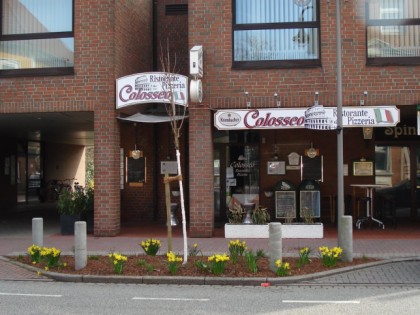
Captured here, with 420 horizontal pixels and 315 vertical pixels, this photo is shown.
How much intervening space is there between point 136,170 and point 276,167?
13.8 ft

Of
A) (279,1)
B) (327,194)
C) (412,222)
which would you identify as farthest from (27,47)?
(412,222)

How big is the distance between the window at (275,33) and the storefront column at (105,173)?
11.2ft

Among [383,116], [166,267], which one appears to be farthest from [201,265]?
[383,116]

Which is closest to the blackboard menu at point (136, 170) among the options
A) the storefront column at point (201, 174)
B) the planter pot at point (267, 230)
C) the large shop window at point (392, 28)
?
the storefront column at point (201, 174)

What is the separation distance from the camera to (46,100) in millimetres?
13398

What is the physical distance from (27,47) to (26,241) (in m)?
4.93

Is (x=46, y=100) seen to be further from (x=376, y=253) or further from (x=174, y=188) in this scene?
(x=376, y=253)

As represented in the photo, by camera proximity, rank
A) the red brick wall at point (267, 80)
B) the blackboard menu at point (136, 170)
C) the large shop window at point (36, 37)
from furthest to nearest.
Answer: the blackboard menu at point (136, 170) < the large shop window at point (36, 37) < the red brick wall at point (267, 80)

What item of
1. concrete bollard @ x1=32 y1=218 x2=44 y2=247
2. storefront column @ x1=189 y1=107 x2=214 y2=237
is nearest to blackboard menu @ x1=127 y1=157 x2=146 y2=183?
storefront column @ x1=189 y1=107 x2=214 y2=237

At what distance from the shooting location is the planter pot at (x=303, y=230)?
41.4ft

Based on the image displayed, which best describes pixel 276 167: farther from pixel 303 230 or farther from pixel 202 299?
pixel 202 299

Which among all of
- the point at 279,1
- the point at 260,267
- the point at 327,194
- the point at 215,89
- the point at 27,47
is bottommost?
the point at 260,267

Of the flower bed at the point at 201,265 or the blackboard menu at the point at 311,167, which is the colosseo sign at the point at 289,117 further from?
the flower bed at the point at 201,265

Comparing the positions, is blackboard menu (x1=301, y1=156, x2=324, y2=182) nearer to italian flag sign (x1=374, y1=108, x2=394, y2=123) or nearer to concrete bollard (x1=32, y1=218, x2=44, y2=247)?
italian flag sign (x1=374, y1=108, x2=394, y2=123)
